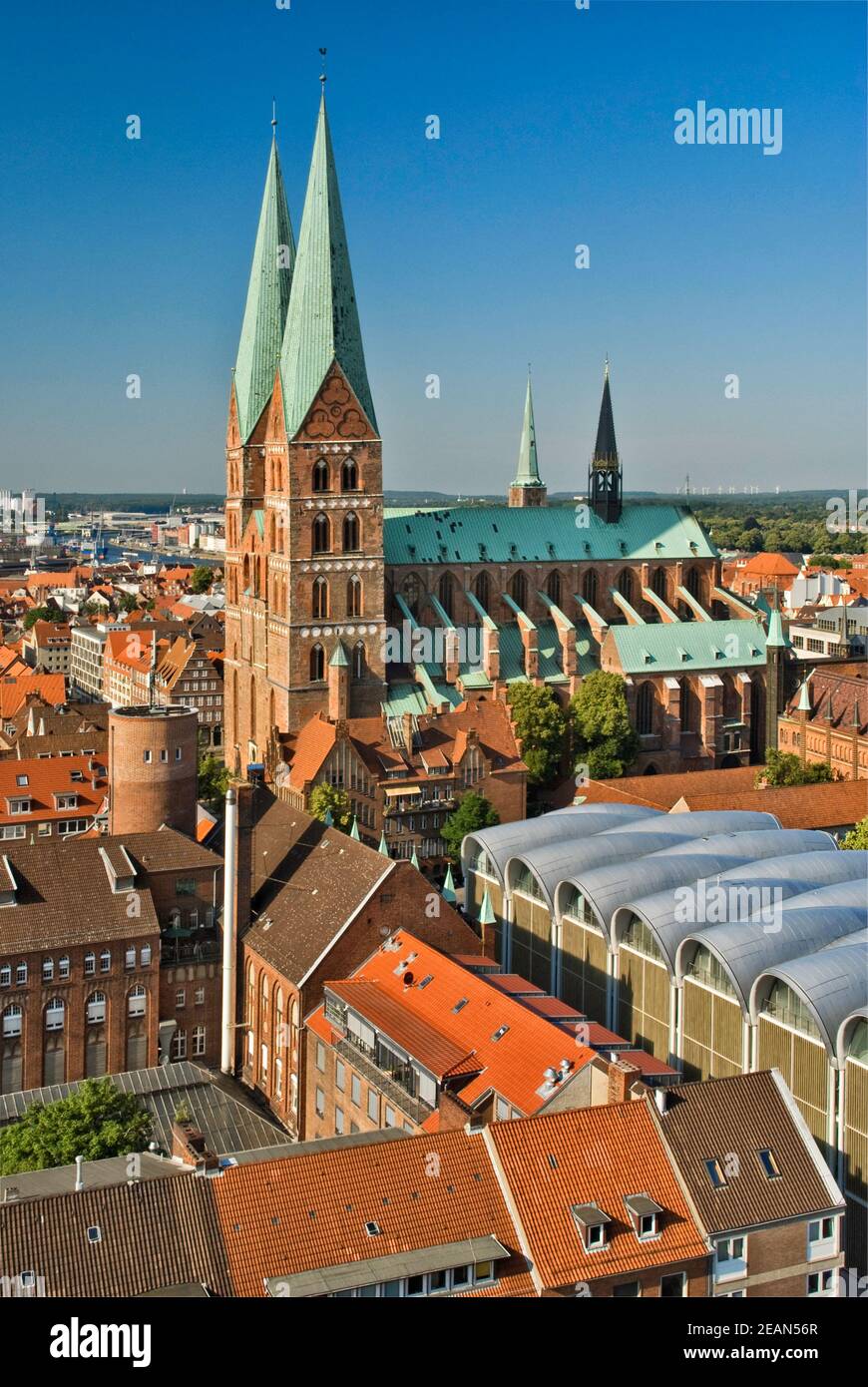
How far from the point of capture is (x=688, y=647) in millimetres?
103188

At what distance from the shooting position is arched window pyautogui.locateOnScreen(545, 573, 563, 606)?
348 ft

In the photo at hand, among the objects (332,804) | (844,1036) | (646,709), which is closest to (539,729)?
(646,709)

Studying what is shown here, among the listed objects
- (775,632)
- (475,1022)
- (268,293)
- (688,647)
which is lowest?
(475,1022)

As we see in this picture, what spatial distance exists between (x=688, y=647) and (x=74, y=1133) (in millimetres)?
70908

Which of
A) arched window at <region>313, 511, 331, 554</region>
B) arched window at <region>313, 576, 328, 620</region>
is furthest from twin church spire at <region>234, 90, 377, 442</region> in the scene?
arched window at <region>313, 576, 328, 620</region>

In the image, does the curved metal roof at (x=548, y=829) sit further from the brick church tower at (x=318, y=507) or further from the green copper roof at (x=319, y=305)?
the green copper roof at (x=319, y=305)

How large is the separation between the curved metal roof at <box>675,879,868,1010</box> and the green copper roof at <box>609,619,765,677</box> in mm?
51014

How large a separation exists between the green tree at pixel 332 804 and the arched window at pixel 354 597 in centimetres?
1799

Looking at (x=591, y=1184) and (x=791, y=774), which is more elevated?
(x=791, y=774)

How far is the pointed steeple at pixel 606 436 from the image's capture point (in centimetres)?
11406

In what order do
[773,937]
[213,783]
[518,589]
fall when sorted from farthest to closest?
[518,589] → [213,783] → [773,937]

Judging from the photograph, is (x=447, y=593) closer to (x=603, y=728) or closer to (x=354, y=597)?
(x=354, y=597)
